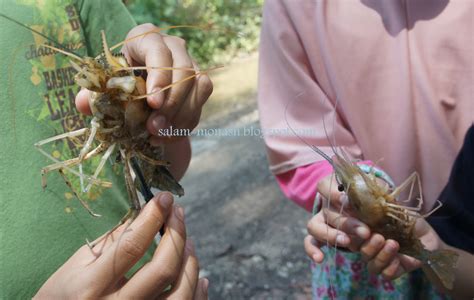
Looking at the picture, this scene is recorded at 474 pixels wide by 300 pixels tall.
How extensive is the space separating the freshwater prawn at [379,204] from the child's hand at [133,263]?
525 mm

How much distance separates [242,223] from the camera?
9.14 feet

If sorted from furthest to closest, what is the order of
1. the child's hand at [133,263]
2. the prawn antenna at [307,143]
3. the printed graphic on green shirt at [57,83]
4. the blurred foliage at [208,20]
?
the blurred foliage at [208,20], the prawn antenna at [307,143], the printed graphic on green shirt at [57,83], the child's hand at [133,263]

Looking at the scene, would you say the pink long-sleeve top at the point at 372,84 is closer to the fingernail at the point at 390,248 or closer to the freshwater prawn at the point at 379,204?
the freshwater prawn at the point at 379,204

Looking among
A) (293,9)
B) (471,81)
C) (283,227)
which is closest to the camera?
(471,81)

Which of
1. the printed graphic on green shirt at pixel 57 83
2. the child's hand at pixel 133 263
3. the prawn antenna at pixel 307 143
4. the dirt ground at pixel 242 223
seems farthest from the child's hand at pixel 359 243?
the dirt ground at pixel 242 223

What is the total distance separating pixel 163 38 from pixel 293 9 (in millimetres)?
441

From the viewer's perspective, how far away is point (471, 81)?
1146 millimetres

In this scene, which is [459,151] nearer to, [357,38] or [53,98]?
[357,38]

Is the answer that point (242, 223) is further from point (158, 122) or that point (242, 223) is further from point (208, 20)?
point (208, 20)

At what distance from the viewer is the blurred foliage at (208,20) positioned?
18.5 ft

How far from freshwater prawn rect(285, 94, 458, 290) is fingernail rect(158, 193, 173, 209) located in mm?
527

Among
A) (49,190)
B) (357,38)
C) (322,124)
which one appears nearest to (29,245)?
(49,190)

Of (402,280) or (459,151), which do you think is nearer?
(459,151)

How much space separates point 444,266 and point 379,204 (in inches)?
8.5
